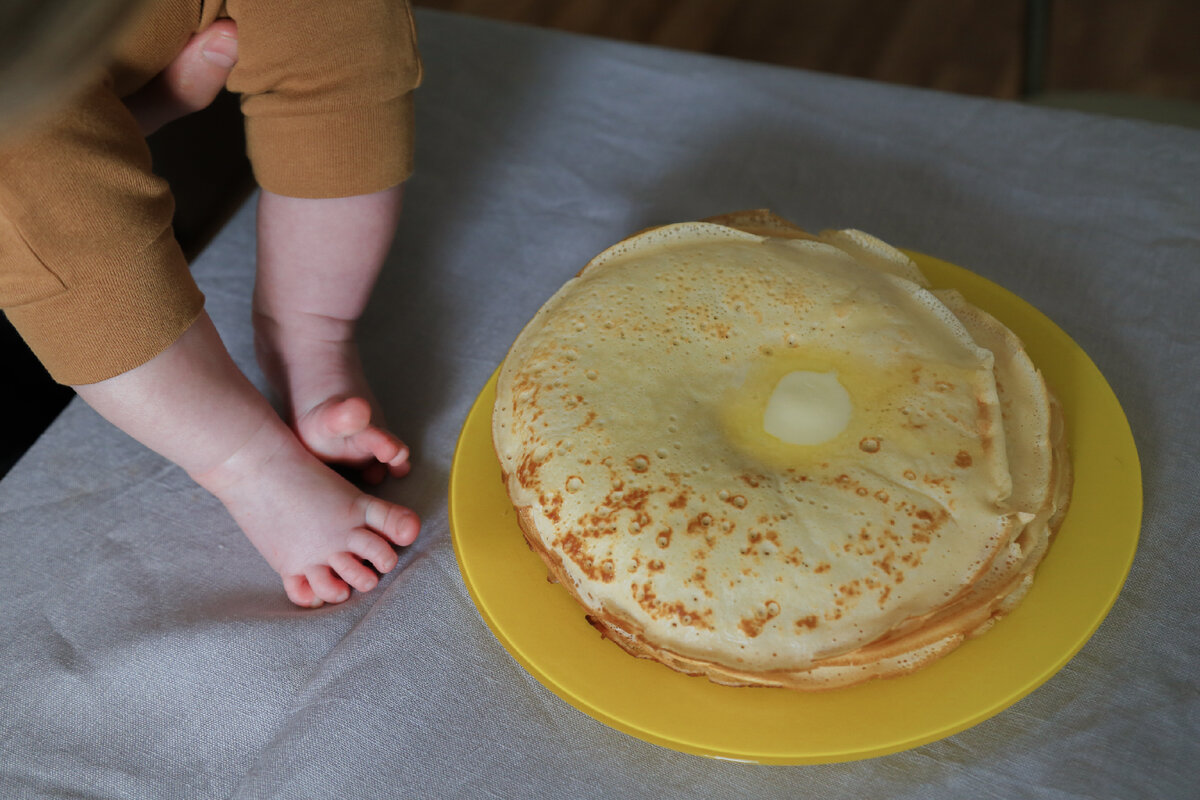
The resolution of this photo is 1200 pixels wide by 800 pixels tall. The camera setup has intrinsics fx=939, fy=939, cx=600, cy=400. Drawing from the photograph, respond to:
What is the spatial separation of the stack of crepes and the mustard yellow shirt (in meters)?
0.24

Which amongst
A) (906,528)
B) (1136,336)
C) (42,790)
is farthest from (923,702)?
(42,790)

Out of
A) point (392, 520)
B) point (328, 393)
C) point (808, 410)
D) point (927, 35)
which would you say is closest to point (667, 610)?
point (808, 410)

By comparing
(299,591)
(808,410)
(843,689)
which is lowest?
(299,591)

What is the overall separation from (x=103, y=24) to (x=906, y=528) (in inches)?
18.6

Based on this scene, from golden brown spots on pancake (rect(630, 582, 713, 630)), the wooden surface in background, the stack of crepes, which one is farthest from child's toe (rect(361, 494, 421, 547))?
the wooden surface in background

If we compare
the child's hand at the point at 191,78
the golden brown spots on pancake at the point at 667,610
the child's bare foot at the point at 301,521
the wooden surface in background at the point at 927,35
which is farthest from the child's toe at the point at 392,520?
the wooden surface in background at the point at 927,35

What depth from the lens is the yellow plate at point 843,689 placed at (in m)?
0.55

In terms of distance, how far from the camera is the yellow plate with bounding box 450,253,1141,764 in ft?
A: 1.79

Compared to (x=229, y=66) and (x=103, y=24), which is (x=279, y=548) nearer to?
(x=229, y=66)

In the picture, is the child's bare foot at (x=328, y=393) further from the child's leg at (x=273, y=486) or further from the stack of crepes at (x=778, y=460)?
the stack of crepes at (x=778, y=460)

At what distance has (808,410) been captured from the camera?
1.96 feet

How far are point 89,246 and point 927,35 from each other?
1710 mm

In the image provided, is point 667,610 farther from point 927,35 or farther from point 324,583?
point 927,35

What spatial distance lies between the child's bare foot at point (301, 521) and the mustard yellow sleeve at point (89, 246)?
4.6 inches
